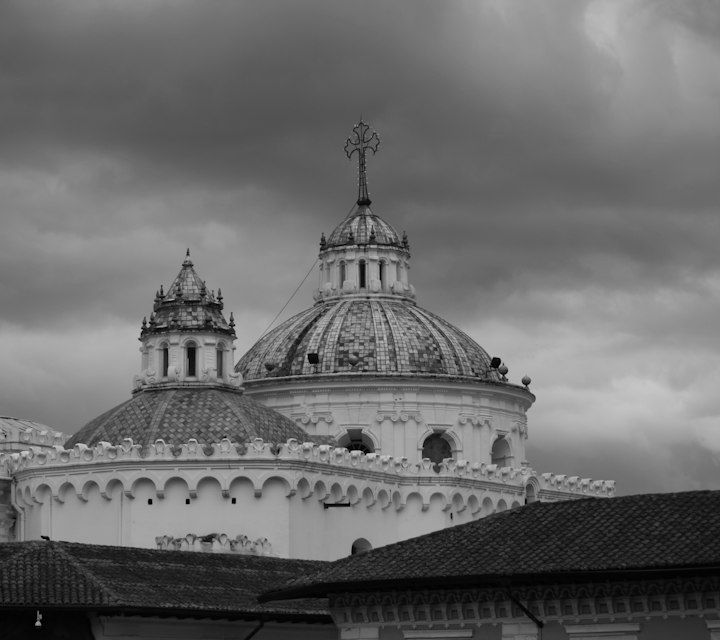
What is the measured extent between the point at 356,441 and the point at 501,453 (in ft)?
28.0

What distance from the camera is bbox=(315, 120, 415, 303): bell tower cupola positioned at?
116 meters

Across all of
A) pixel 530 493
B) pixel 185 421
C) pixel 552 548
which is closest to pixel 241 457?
pixel 185 421

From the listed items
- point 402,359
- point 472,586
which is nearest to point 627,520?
point 472,586

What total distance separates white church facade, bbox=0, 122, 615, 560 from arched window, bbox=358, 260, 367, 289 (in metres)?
0.08

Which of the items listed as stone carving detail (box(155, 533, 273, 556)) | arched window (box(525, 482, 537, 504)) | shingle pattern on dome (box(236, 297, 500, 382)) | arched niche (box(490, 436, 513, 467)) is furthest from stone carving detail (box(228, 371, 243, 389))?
arched niche (box(490, 436, 513, 467))

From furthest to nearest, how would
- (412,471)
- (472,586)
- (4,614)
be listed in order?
(412,471)
(4,614)
(472,586)

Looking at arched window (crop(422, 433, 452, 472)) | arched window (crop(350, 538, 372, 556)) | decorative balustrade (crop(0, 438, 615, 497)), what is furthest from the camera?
arched window (crop(422, 433, 452, 472))

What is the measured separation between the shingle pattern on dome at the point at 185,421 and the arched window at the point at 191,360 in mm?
970

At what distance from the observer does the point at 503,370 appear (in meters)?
113

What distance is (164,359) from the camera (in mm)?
97312

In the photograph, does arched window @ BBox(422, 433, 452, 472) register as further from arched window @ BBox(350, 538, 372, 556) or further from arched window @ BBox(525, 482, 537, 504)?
arched window @ BBox(350, 538, 372, 556)

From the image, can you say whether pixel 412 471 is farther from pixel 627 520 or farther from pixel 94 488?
pixel 627 520

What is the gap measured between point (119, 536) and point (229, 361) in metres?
11.0

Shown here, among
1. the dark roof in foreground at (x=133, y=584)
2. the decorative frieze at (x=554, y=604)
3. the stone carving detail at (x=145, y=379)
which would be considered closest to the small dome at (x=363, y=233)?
the stone carving detail at (x=145, y=379)
